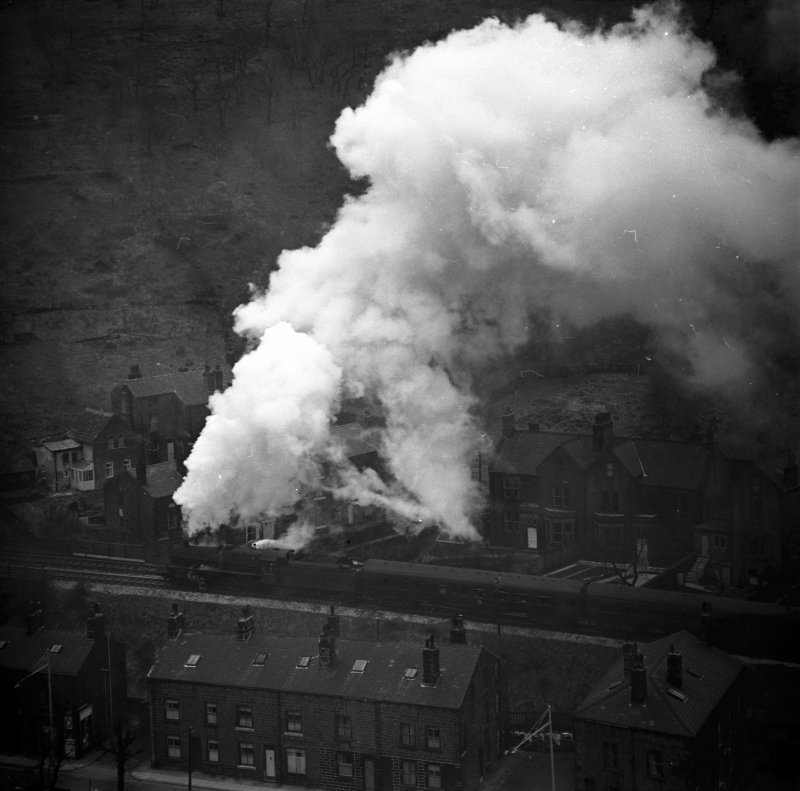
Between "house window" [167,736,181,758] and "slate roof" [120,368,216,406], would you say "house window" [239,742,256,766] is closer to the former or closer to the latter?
"house window" [167,736,181,758]

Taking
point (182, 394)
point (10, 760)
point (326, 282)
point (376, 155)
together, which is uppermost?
point (376, 155)

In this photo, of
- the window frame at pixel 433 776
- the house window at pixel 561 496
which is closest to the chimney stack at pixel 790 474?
the house window at pixel 561 496

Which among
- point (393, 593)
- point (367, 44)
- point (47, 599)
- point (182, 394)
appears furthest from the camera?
point (367, 44)

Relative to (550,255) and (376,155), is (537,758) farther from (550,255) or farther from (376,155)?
(376,155)

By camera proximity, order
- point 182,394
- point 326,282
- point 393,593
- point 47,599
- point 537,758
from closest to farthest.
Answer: point 537,758
point 393,593
point 47,599
point 326,282
point 182,394

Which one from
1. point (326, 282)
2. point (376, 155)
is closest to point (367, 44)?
point (376, 155)

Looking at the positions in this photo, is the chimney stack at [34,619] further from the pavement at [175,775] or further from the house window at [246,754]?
the house window at [246,754]

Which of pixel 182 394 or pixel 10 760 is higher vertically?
pixel 182 394

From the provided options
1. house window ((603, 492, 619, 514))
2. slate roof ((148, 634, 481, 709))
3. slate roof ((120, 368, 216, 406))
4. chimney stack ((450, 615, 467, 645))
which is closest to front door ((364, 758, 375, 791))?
slate roof ((148, 634, 481, 709))

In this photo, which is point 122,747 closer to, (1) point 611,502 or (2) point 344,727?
(2) point 344,727
